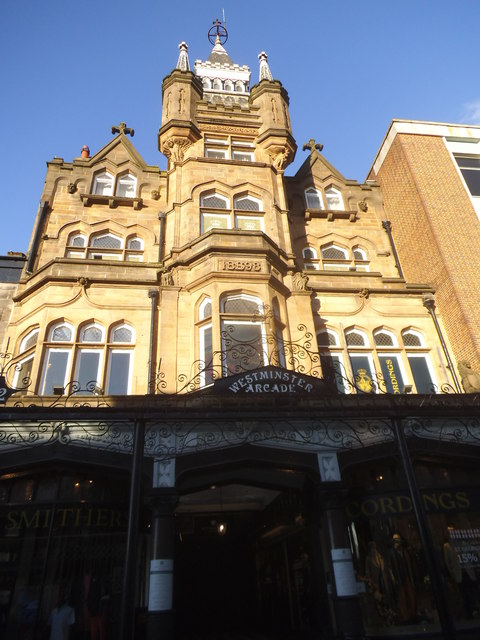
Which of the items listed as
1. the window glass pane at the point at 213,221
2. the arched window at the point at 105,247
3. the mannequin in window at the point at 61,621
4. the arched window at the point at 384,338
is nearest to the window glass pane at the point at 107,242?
the arched window at the point at 105,247

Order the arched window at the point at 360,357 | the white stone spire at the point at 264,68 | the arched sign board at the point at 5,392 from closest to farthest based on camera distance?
the arched sign board at the point at 5,392
the arched window at the point at 360,357
the white stone spire at the point at 264,68

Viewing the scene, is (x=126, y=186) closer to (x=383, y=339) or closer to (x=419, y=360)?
(x=383, y=339)

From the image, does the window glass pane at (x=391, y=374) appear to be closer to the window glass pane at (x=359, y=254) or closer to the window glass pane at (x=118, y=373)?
the window glass pane at (x=359, y=254)

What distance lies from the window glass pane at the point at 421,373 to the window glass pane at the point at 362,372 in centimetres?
157

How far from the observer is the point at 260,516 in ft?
46.6

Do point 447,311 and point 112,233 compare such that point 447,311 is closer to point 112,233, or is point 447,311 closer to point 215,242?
point 215,242

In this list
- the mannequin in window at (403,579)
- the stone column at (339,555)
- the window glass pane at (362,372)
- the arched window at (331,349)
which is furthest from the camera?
the arched window at (331,349)

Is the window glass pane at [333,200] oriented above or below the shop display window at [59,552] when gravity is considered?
above

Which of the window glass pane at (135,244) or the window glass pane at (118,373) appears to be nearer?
the window glass pane at (118,373)

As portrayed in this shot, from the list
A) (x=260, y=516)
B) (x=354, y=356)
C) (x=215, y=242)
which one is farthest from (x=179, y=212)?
(x=260, y=516)

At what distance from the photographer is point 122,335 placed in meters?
14.3

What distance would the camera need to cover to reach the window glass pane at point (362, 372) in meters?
14.2

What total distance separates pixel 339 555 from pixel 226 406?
391 cm

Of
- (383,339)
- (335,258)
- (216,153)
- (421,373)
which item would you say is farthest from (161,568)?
(216,153)
